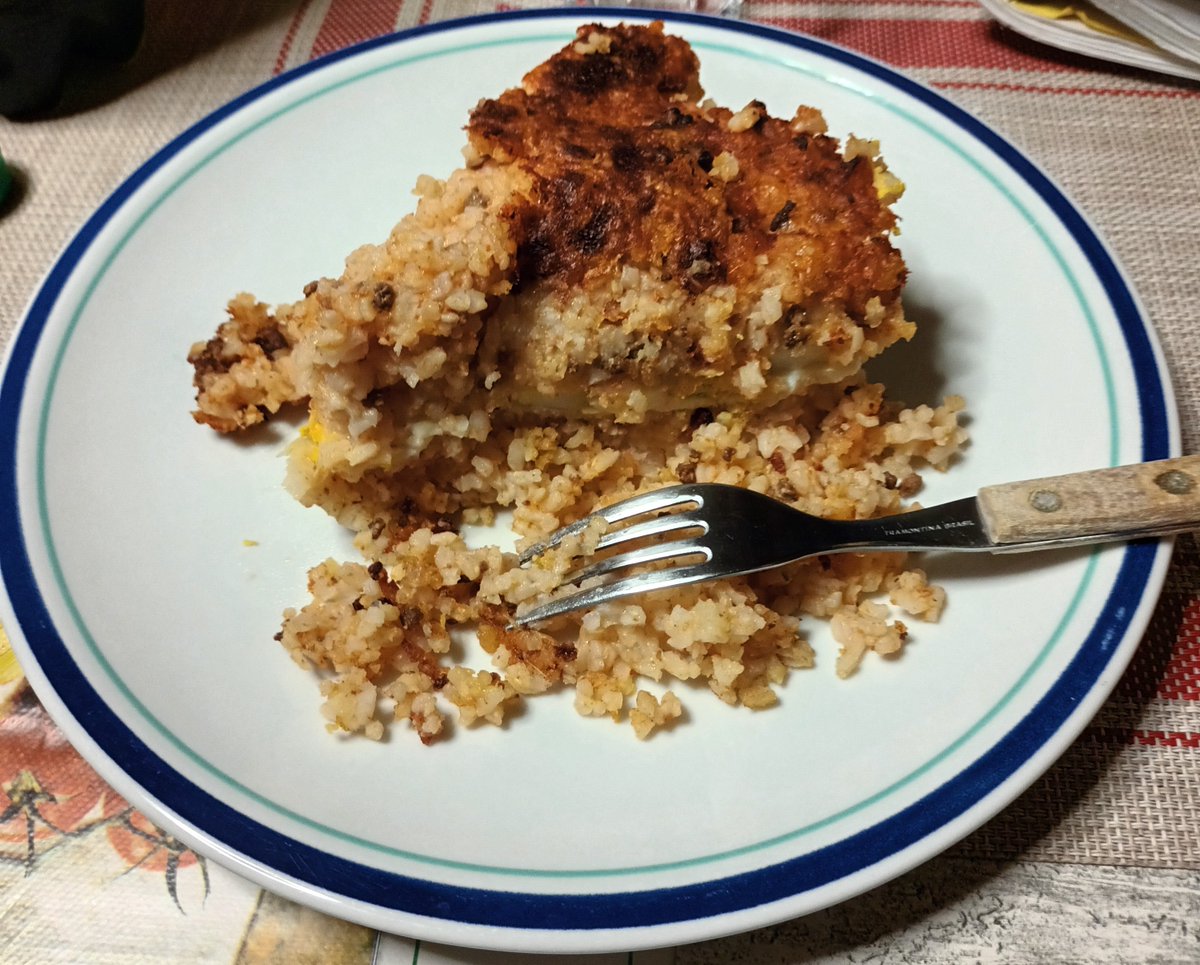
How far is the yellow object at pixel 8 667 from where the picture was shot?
1.80 metres

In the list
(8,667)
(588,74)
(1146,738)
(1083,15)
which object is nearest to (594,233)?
(588,74)

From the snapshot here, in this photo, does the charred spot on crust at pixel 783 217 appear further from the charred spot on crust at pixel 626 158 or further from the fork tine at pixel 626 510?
the fork tine at pixel 626 510

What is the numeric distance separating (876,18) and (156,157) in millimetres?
2182

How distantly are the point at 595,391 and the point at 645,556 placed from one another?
0.34 meters

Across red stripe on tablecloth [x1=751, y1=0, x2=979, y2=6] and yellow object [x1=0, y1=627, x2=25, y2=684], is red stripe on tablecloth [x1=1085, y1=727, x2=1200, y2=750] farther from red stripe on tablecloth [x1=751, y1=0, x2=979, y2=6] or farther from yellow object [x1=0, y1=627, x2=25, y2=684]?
red stripe on tablecloth [x1=751, y1=0, x2=979, y2=6]

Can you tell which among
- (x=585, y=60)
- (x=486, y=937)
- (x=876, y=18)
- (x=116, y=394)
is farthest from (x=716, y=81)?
(x=486, y=937)

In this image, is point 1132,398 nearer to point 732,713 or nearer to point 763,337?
point 763,337

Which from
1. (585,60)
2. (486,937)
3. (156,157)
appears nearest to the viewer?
(486,937)

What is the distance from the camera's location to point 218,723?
150 centimetres

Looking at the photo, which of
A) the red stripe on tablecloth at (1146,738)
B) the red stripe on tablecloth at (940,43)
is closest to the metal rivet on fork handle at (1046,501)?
the red stripe on tablecloth at (1146,738)

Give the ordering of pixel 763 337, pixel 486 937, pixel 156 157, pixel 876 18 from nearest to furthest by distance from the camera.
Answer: pixel 486 937 → pixel 763 337 → pixel 156 157 → pixel 876 18

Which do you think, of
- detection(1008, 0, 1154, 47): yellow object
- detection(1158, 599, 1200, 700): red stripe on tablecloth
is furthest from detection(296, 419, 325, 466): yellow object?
detection(1008, 0, 1154, 47): yellow object

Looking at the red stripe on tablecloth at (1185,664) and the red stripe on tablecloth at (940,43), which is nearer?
the red stripe on tablecloth at (1185,664)

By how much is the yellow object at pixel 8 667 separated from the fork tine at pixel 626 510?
101 centimetres
